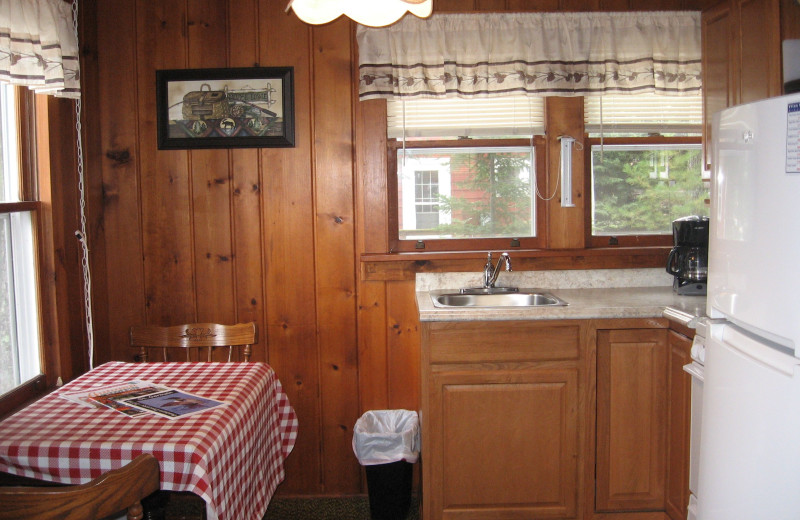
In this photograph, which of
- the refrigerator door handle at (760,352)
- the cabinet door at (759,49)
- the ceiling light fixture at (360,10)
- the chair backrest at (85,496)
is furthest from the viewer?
the cabinet door at (759,49)

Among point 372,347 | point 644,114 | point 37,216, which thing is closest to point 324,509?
point 372,347

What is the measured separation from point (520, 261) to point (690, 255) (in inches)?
27.8

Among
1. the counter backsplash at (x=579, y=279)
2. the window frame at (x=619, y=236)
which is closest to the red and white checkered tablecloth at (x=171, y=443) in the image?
the counter backsplash at (x=579, y=279)

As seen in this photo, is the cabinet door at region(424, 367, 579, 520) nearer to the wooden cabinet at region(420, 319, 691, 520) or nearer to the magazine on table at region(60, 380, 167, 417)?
the wooden cabinet at region(420, 319, 691, 520)

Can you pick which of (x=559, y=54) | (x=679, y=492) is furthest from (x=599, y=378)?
(x=559, y=54)

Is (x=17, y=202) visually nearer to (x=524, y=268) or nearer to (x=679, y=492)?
(x=524, y=268)

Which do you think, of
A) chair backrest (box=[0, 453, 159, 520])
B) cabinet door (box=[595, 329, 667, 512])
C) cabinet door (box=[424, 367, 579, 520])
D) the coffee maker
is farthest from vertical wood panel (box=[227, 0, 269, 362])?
the coffee maker

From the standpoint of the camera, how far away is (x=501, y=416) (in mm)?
2725

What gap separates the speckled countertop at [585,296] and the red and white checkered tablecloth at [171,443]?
2.58ft

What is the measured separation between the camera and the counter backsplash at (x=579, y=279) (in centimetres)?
324

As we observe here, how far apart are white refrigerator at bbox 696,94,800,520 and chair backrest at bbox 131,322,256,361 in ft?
5.66

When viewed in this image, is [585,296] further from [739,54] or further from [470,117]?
[739,54]

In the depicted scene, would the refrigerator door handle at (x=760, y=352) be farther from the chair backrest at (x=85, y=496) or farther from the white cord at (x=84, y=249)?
the white cord at (x=84, y=249)

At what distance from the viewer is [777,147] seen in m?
1.62
